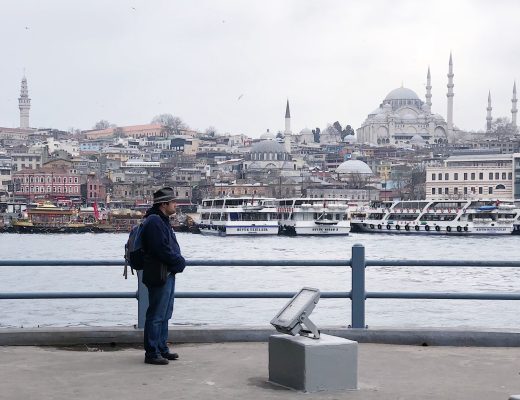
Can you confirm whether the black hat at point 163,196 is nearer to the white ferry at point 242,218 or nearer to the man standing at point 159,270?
the man standing at point 159,270

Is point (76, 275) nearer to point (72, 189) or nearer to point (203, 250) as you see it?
point (203, 250)

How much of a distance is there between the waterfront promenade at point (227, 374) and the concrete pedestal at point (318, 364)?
0.21 feet

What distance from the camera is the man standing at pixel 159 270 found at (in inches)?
245

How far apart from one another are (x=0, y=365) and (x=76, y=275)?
86.8 feet

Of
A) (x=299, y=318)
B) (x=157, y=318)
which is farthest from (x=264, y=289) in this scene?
(x=299, y=318)

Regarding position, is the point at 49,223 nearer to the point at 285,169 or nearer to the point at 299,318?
the point at 285,169

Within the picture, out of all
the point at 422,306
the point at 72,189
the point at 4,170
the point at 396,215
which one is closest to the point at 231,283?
the point at 422,306

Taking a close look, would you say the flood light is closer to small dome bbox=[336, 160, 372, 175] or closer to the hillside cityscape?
the hillside cityscape

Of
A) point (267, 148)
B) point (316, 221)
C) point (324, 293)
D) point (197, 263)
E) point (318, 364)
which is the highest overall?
point (267, 148)

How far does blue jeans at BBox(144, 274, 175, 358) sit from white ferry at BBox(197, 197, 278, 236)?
68112 millimetres

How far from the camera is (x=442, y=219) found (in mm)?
80875

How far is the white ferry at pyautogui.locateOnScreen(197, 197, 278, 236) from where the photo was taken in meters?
75.2

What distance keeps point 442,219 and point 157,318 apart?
7598 cm

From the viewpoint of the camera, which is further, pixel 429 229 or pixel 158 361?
pixel 429 229
